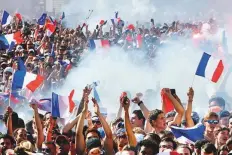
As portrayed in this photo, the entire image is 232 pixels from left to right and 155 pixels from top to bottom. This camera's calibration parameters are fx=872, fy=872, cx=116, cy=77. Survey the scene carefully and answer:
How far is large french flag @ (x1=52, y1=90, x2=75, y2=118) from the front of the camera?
10155 millimetres

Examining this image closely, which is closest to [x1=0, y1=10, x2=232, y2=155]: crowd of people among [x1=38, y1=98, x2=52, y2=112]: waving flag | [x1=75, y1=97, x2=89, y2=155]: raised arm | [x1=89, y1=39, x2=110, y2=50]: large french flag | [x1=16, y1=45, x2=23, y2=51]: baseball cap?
[x1=75, y1=97, x2=89, y2=155]: raised arm

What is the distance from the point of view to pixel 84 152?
859 cm

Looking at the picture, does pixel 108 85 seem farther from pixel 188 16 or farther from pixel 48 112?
pixel 188 16

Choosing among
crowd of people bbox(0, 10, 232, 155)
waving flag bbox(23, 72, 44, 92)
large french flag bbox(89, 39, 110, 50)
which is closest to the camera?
crowd of people bbox(0, 10, 232, 155)

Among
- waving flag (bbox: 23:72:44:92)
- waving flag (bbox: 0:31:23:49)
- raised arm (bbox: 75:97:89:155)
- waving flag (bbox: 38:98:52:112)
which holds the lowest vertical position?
raised arm (bbox: 75:97:89:155)

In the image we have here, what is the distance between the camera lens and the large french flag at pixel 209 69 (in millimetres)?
11070

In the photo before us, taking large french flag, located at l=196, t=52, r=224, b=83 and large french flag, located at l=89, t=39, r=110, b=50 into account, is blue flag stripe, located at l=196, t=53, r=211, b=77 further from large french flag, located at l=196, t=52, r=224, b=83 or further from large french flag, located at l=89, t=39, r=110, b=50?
large french flag, located at l=89, t=39, r=110, b=50

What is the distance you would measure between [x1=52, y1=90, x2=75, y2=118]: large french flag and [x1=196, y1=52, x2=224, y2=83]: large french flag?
176 cm

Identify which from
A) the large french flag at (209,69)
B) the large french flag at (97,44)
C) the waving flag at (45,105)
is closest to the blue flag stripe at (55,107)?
the waving flag at (45,105)

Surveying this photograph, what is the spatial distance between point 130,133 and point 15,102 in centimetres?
352

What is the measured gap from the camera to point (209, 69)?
12375mm

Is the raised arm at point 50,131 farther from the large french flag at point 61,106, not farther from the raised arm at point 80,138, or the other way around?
the large french flag at point 61,106

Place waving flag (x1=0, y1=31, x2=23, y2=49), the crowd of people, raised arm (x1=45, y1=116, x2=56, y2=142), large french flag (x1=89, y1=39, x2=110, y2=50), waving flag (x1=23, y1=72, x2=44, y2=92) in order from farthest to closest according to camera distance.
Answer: large french flag (x1=89, y1=39, x2=110, y2=50)
waving flag (x1=0, y1=31, x2=23, y2=49)
waving flag (x1=23, y1=72, x2=44, y2=92)
raised arm (x1=45, y1=116, x2=56, y2=142)
the crowd of people

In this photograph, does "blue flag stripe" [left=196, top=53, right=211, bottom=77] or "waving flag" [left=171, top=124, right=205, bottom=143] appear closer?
"waving flag" [left=171, top=124, right=205, bottom=143]
